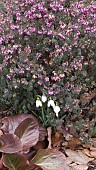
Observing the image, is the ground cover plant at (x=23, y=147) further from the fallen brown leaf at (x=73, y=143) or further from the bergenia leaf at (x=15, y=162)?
the fallen brown leaf at (x=73, y=143)

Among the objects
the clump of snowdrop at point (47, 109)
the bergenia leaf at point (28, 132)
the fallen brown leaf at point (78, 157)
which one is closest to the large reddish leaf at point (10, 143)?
the bergenia leaf at point (28, 132)

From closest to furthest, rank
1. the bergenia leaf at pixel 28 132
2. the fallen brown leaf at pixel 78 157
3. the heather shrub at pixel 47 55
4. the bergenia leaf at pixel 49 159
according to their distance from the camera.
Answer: the bergenia leaf at pixel 49 159 < the bergenia leaf at pixel 28 132 < the heather shrub at pixel 47 55 < the fallen brown leaf at pixel 78 157

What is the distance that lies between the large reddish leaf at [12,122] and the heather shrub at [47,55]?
0.36 ft

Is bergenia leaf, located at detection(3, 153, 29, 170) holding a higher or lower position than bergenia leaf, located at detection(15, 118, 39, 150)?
lower

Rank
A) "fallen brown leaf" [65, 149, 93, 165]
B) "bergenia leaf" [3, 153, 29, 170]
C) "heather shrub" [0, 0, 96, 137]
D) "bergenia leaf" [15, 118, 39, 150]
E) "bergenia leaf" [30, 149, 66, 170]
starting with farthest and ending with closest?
1. "fallen brown leaf" [65, 149, 93, 165]
2. "heather shrub" [0, 0, 96, 137]
3. "bergenia leaf" [15, 118, 39, 150]
4. "bergenia leaf" [30, 149, 66, 170]
5. "bergenia leaf" [3, 153, 29, 170]

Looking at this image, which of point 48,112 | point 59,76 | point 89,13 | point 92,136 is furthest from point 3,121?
point 89,13

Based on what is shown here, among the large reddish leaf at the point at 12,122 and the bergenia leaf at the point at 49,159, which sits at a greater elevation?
the large reddish leaf at the point at 12,122

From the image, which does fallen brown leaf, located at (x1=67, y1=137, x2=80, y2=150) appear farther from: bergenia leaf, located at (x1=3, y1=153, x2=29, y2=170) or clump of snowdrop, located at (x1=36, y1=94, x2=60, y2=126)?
bergenia leaf, located at (x1=3, y1=153, x2=29, y2=170)

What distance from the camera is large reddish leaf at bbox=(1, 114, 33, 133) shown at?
352cm

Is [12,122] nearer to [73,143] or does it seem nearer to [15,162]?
[15,162]

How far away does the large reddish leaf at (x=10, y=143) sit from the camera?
324 cm

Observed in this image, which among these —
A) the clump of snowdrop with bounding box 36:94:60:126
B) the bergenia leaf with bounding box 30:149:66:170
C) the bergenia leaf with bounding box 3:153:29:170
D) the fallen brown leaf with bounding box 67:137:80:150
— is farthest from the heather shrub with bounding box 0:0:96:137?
the bergenia leaf with bounding box 3:153:29:170

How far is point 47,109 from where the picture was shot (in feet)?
11.8

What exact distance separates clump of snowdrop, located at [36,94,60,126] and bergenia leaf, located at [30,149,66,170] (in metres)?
0.34
